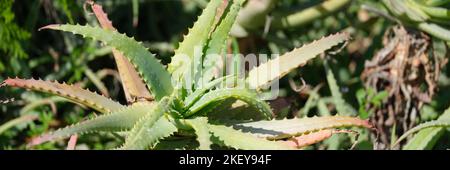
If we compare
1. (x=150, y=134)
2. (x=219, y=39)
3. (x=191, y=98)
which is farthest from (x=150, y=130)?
(x=219, y=39)

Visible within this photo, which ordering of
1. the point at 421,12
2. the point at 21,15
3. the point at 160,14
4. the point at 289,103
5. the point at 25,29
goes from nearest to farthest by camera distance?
the point at 289,103, the point at 421,12, the point at 25,29, the point at 21,15, the point at 160,14

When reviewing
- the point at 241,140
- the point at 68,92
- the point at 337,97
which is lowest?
the point at 241,140

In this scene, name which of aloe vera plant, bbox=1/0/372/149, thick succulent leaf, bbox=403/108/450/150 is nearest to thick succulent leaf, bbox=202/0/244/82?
aloe vera plant, bbox=1/0/372/149

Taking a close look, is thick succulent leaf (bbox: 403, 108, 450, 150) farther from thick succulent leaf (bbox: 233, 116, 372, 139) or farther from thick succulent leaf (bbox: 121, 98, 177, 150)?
Result: thick succulent leaf (bbox: 121, 98, 177, 150)

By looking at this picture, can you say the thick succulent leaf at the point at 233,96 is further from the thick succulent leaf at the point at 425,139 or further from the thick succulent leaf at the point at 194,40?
the thick succulent leaf at the point at 425,139

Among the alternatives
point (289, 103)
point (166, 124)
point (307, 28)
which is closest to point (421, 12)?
point (289, 103)

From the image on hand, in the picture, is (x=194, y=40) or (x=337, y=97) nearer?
(x=194, y=40)

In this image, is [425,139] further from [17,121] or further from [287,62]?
[17,121]
